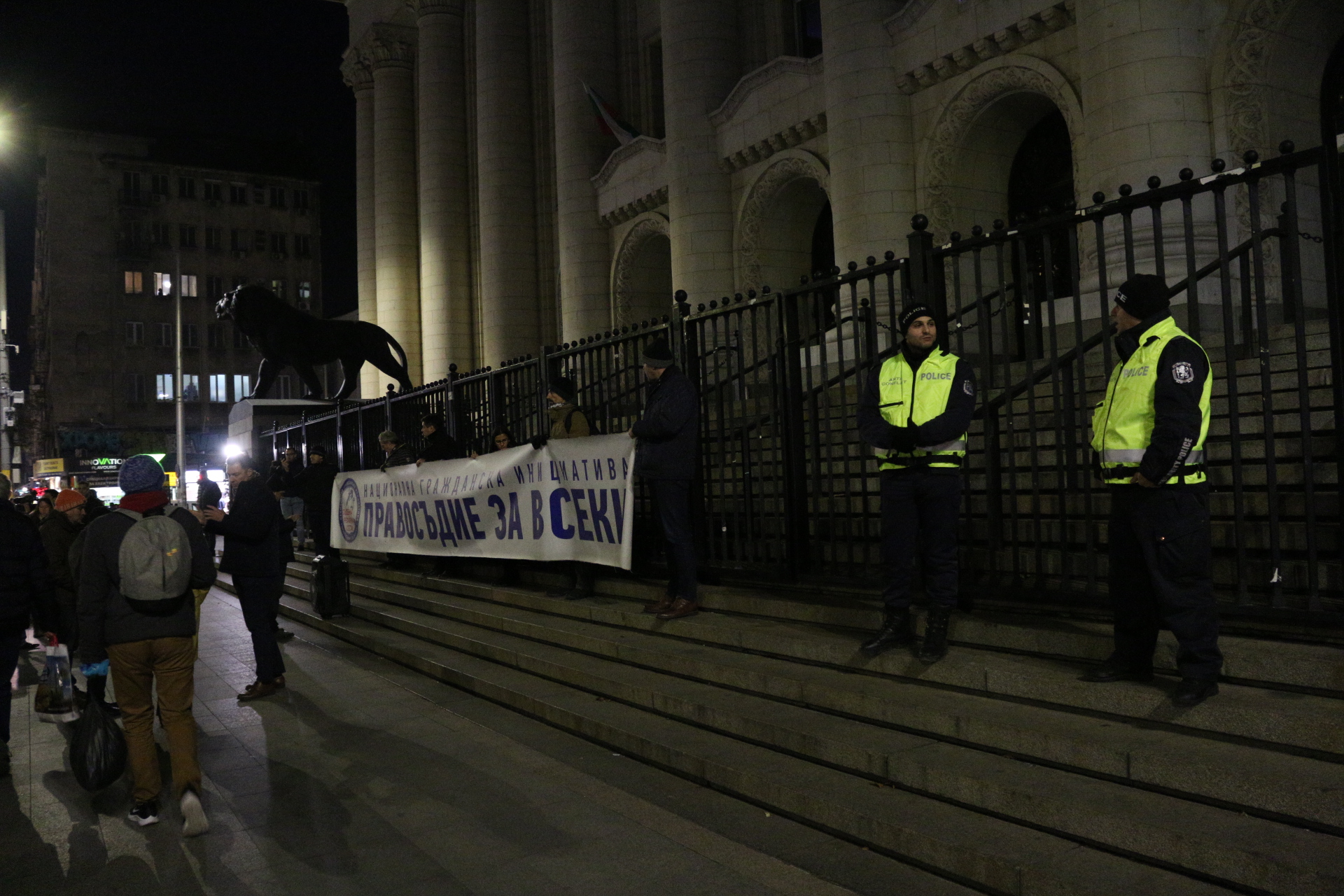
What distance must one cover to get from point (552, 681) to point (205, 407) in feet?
208

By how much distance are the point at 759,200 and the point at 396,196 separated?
16504mm

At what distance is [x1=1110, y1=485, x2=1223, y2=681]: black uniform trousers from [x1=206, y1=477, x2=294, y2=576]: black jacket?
6.38 metres

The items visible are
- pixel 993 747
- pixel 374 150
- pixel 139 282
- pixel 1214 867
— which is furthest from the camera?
pixel 139 282

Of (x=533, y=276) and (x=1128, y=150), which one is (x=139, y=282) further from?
(x=1128, y=150)

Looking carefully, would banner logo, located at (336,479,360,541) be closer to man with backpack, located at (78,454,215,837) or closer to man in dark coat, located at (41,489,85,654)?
man in dark coat, located at (41,489,85,654)

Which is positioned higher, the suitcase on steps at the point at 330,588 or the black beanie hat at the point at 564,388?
the black beanie hat at the point at 564,388

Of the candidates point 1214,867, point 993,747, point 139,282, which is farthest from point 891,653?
point 139,282

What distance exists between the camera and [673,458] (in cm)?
707

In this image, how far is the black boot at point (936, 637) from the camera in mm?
5102

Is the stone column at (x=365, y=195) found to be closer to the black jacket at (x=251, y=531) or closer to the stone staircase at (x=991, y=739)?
the black jacket at (x=251, y=531)

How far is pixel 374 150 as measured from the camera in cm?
3303

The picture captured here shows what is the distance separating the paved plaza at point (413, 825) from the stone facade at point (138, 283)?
60.1 metres

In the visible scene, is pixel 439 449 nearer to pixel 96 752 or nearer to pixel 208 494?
pixel 208 494

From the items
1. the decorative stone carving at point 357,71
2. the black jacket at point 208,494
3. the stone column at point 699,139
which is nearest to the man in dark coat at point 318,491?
the black jacket at point 208,494
